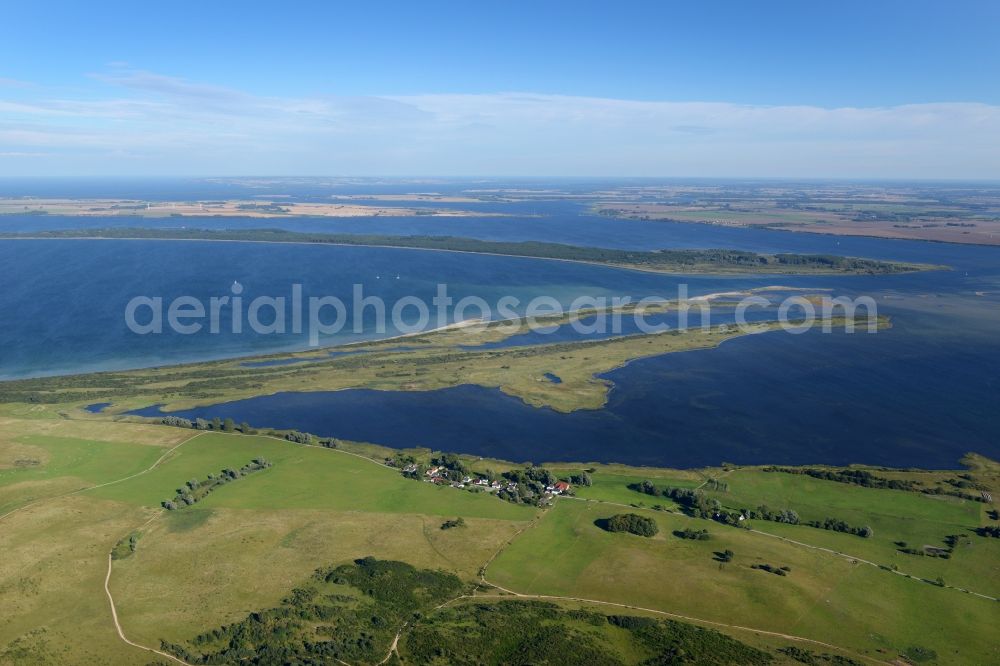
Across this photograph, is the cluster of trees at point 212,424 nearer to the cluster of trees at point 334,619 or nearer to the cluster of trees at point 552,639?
the cluster of trees at point 334,619

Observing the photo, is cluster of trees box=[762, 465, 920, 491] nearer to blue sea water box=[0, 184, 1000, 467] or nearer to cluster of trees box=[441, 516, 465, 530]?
blue sea water box=[0, 184, 1000, 467]

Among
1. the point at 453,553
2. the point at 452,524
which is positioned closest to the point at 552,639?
the point at 453,553

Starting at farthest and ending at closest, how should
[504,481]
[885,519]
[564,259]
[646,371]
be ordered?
1. [564,259]
2. [646,371]
3. [504,481]
4. [885,519]

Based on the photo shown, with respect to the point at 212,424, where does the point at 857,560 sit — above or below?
below

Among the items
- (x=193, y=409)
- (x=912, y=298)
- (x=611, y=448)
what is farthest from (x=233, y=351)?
(x=912, y=298)

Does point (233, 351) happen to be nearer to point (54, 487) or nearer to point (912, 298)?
point (54, 487)

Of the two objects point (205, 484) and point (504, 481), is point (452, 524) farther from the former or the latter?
point (205, 484)
